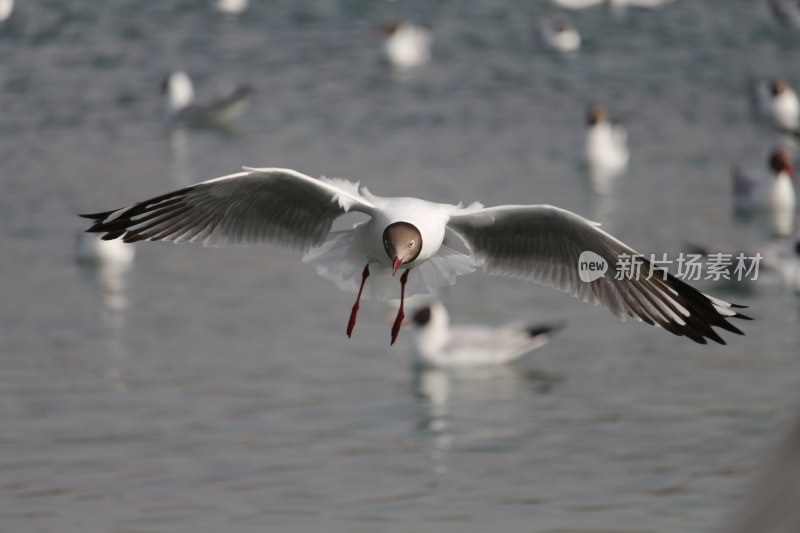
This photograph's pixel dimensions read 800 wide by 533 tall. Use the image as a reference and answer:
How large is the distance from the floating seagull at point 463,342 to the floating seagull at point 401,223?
494 centimetres

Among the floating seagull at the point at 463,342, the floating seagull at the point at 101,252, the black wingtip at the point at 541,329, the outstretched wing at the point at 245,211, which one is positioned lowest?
the floating seagull at the point at 101,252

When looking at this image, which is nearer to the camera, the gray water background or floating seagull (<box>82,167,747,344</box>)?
floating seagull (<box>82,167,747,344</box>)

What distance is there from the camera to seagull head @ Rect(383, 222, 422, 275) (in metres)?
5.41

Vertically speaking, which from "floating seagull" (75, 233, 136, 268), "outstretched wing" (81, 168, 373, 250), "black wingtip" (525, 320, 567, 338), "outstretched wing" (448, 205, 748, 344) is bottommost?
"floating seagull" (75, 233, 136, 268)

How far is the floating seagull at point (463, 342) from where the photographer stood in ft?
37.9

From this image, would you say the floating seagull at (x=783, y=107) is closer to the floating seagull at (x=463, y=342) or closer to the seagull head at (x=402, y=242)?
the floating seagull at (x=463, y=342)

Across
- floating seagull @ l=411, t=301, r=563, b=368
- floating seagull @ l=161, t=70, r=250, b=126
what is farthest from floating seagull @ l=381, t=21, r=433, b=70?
floating seagull @ l=411, t=301, r=563, b=368

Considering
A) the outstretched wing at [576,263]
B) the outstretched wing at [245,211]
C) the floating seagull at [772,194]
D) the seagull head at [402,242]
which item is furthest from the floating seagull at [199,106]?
the seagull head at [402,242]

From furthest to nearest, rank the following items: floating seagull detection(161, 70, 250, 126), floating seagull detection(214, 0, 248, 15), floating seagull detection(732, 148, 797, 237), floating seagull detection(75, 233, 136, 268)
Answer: floating seagull detection(214, 0, 248, 15) < floating seagull detection(161, 70, 250, 126) < floating seagull detection(732, 148, 797, 237) < floating seagull detection(75, 233, 136, 268)

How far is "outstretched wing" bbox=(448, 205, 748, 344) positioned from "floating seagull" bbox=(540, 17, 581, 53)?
66.0 feet

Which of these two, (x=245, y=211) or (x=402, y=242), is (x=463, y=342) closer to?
(x=245, y=211)

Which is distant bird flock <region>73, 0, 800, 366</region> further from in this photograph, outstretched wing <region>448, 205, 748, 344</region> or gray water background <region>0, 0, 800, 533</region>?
gray water background <region>0, 0, 800, 533</region>

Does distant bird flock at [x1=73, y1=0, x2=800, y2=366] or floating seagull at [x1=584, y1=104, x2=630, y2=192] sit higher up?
distant bird flock at [x1=73, y1=0, x2=800, y2=366]

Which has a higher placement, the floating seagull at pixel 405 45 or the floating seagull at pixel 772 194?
the floating seagull at pixel 772 194
